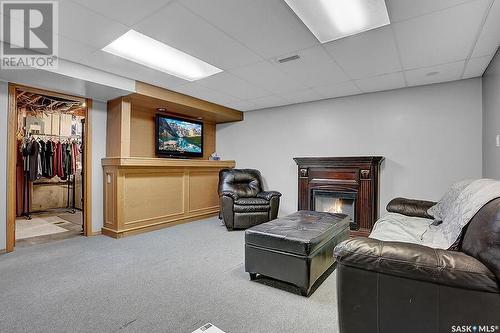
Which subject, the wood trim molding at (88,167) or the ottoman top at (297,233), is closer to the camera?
the ottoman top at (297,233)

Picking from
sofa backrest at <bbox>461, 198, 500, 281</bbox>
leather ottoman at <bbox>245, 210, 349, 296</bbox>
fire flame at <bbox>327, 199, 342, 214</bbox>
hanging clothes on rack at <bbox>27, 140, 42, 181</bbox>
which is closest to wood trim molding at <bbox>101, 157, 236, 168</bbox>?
hanging clothes on rack at <bbox>27, 140, 42, 181</bbox>

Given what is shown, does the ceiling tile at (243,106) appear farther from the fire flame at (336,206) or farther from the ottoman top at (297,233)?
the ottoman top at (297,233)

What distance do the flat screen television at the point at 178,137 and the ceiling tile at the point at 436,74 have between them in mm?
3997

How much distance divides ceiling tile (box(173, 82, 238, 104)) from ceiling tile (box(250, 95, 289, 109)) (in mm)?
441

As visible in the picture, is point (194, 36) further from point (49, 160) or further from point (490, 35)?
point (49, 160)

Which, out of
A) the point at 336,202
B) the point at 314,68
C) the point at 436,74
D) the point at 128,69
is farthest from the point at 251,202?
the point at 436,74

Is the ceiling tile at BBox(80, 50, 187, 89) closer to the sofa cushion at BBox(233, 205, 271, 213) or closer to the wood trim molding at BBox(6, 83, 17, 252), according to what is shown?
the wood trim molding at BBox(6, 83, 17, 252)

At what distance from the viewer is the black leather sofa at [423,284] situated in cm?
119

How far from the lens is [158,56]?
3.11 m

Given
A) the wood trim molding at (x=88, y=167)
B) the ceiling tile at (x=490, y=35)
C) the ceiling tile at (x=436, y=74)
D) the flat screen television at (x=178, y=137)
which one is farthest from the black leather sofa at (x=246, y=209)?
the ceiling tile at (x=490, y=35)

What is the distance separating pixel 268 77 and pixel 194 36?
55.5 inches

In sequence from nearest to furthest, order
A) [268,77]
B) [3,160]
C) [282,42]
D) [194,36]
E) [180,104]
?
[194,36]
[282,42]
[3,160]
[268,77]
[180,104]

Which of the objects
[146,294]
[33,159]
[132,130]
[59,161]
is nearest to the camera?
[146,294]

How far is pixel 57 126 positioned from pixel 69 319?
6133 mm
